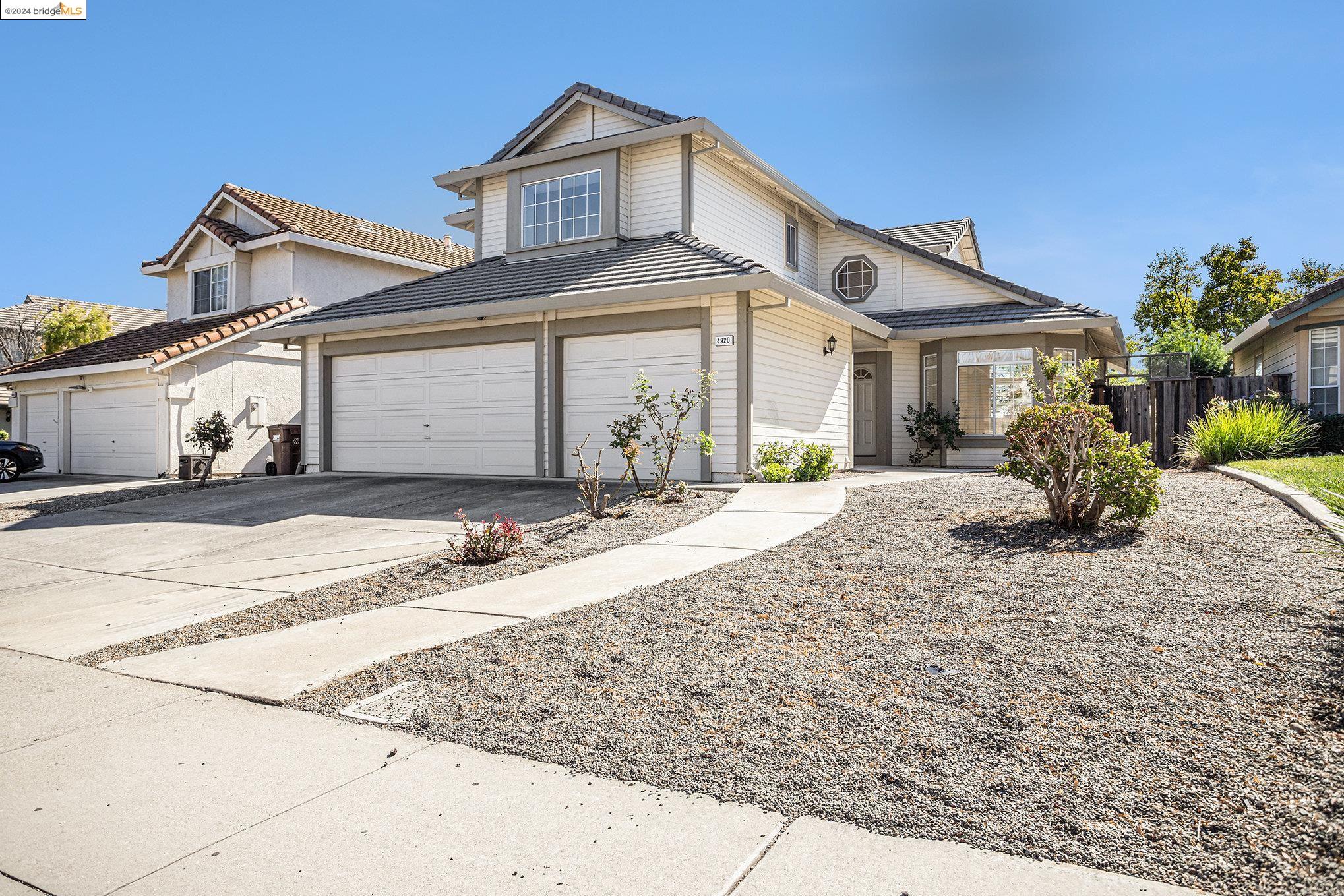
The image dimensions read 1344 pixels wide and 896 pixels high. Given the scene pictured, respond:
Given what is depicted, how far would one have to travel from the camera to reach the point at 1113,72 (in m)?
16.0

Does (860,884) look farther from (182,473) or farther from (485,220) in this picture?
(182,473)

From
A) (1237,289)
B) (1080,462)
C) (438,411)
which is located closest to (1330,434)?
(1080,462)

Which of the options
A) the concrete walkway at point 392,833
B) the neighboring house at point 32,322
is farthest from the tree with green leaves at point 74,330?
the concrete walkway at point 392,833

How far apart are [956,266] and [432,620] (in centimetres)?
1533

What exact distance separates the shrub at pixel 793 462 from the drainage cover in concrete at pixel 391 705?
27.9 ft

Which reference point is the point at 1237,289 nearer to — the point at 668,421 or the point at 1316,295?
the point at 1316,295

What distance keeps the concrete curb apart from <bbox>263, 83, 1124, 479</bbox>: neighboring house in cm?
448

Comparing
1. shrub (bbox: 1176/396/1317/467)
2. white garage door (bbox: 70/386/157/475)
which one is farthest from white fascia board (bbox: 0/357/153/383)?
shrub (bbox: 1176/396/1317/467)

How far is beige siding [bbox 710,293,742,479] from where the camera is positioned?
11961mm

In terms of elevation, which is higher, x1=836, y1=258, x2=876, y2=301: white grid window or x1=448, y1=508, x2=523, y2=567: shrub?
x1=836, y1=258, x2=876, y2=301: white grid window

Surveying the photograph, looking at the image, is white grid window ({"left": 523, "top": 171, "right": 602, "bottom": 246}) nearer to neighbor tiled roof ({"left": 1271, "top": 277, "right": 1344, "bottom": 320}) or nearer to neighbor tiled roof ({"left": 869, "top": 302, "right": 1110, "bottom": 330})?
neighbor tiled roof ({"left": 869, "top": 302, "right": 1110, "bottom": 330})

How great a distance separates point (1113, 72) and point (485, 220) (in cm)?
1283

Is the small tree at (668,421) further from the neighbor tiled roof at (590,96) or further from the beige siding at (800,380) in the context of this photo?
the neighbor tiled roof at (590,96)

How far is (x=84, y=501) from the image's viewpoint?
1379 centimetres
